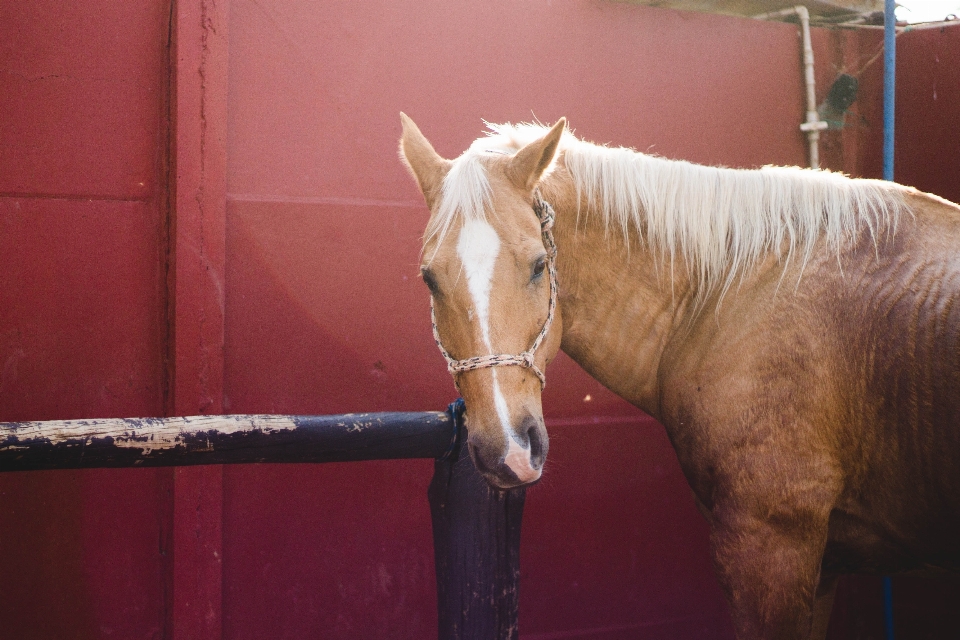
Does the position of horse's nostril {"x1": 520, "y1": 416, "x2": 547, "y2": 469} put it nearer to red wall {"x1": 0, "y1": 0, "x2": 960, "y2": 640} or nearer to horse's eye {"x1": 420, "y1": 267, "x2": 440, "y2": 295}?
horse's eye {"x1": 420, "y1": 267, "x2": 440, "y2": 295}

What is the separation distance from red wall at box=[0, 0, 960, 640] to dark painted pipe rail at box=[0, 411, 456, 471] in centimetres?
113

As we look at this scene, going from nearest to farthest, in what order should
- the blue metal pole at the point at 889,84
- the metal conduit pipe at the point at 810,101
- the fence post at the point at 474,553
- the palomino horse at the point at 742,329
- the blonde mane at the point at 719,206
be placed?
the fence post at the point at 474,553, the palomino horse at the point at 742,329, the blonde mane at the point at 719,206, the blue metal pole at the point at 889,84, the metal conduit pipe at the point at 810,101

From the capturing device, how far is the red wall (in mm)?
2512

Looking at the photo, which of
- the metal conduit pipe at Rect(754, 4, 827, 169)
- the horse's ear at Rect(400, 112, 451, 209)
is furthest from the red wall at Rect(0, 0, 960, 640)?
the horse's ear at Rect(400, 112, 451, 209)

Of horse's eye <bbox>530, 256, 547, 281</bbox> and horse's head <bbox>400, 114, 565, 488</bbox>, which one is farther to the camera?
horse's eye <bbox>530, 256, 547, 281</bbox>

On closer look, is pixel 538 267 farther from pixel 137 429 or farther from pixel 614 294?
pixel 137 429

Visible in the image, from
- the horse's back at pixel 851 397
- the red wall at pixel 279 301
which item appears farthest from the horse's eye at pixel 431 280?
the red wall at pixel 279 301

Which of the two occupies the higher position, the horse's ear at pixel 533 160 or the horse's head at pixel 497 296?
the horse's ear at pixel 533 160

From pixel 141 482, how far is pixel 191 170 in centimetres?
123

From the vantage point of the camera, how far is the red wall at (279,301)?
251 centimetres

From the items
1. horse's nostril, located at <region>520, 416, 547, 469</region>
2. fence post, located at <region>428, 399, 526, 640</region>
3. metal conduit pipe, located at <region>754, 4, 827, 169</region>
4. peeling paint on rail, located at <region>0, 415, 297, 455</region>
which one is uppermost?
metal conduit pipe, located at <region>754, 4, 827, 169</region>

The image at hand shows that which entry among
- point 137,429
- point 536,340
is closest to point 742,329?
point 536,340

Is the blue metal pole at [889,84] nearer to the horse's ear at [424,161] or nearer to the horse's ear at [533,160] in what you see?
the horse's ear at [533,160]

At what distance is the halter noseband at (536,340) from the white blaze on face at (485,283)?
3cm
